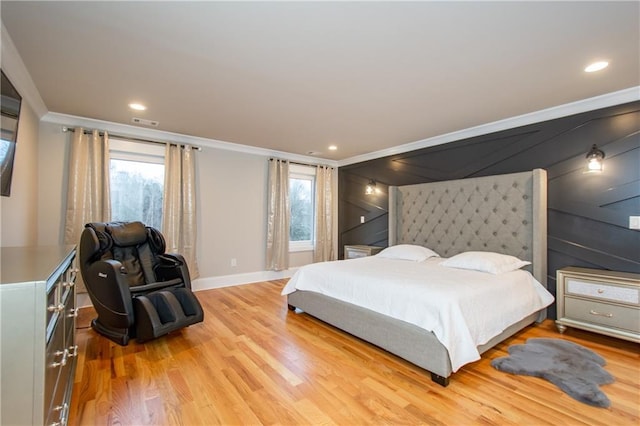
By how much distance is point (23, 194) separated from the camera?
9.07ft

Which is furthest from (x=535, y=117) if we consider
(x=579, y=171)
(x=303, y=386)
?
(x=303, y=386)

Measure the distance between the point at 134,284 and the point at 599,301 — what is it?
176 inches

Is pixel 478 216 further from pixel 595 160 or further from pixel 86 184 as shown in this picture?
pixel 86 184

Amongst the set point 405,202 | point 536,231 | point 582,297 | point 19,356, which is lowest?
point 582,297

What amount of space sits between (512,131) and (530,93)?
2.66 feet

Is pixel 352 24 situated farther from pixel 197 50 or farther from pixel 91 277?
pixel 91 277

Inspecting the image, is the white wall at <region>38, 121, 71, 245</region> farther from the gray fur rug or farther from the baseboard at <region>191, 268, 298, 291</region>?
the gray fur rug

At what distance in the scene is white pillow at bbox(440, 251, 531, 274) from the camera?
2908 mm

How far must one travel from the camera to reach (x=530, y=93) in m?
2.77

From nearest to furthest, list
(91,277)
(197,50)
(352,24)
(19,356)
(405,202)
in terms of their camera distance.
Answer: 1. (19,356)
2. (352,24)
3. (197,50)
4. (91,277)
5. (405,202)

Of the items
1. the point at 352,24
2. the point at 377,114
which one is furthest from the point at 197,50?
the point at 377,114

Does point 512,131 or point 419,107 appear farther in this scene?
point 512,131

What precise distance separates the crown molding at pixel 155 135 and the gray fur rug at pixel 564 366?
427cm

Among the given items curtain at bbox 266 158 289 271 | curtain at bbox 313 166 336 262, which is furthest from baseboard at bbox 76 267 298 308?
curtain at bbox 313 166 336 262
